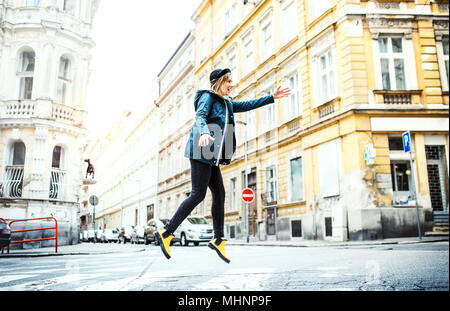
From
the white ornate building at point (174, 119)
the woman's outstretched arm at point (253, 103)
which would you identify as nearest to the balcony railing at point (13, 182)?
the white ornate building at point (174, 119)

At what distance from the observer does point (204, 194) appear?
8.52 ft

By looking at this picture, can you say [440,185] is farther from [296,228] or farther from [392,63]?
[296,228]

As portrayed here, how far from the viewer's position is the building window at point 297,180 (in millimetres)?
16902

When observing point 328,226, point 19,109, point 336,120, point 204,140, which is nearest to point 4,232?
point 19,109

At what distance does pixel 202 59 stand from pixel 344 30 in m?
8.44

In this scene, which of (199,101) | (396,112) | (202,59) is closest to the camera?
(199,101)

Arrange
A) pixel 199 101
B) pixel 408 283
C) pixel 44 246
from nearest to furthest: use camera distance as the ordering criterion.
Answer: pixel 408 283
pixel 199 101
pixel 44 246

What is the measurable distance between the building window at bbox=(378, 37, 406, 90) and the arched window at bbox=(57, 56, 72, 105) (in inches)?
290

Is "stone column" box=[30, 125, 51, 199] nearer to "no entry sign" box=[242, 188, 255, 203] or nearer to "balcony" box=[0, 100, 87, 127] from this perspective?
"balcony" box=[0, 100, 87, 127]

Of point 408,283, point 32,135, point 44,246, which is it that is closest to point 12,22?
point 32,135

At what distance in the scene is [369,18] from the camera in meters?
11.1

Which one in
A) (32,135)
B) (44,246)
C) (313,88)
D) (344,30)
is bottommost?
(44,246)

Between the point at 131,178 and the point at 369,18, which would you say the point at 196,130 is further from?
the point at 369,18

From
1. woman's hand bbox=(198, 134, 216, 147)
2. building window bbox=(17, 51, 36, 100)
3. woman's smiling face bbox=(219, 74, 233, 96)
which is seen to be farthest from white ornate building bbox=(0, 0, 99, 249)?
woman's hand bbox=(198, 134, 216, 147)
